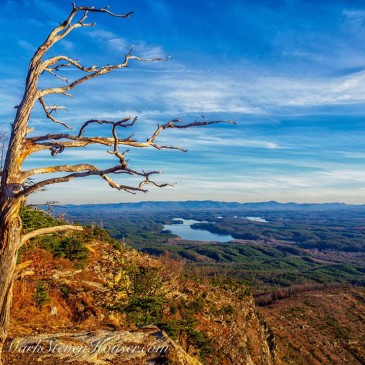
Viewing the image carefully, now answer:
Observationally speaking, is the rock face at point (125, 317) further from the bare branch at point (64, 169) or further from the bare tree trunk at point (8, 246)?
the bare branch at point (64, 169)

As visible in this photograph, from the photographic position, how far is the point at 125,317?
1792 centimetres

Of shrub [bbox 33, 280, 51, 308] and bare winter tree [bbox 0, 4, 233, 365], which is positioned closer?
bare winter tree [bbox 0, 4, 233, 365]

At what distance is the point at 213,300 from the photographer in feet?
98.0

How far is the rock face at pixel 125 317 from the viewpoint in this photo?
34.2ft

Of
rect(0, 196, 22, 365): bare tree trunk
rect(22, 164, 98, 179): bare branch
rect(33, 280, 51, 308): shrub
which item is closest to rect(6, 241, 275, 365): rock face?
rect(33, 280, 51, 308): shrub

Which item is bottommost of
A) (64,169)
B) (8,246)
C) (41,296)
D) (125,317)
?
(125,317)

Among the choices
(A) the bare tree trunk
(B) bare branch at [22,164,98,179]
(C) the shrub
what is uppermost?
(B) bare branch at [22,164,98,179]

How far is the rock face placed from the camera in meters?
10.4

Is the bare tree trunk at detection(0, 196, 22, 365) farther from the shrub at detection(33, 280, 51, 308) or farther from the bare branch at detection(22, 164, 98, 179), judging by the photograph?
the shrub at detection(33, 280, 51, 308)

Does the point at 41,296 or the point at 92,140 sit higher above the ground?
the point at 92,140

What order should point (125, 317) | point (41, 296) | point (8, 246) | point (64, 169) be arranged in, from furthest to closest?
point (125, 317), point (41, 296), point (64, 169), point (8, 246)

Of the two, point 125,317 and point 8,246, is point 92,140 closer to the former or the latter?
point 8,246

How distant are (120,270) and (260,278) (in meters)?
167

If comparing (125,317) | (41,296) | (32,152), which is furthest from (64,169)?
(125,317)
